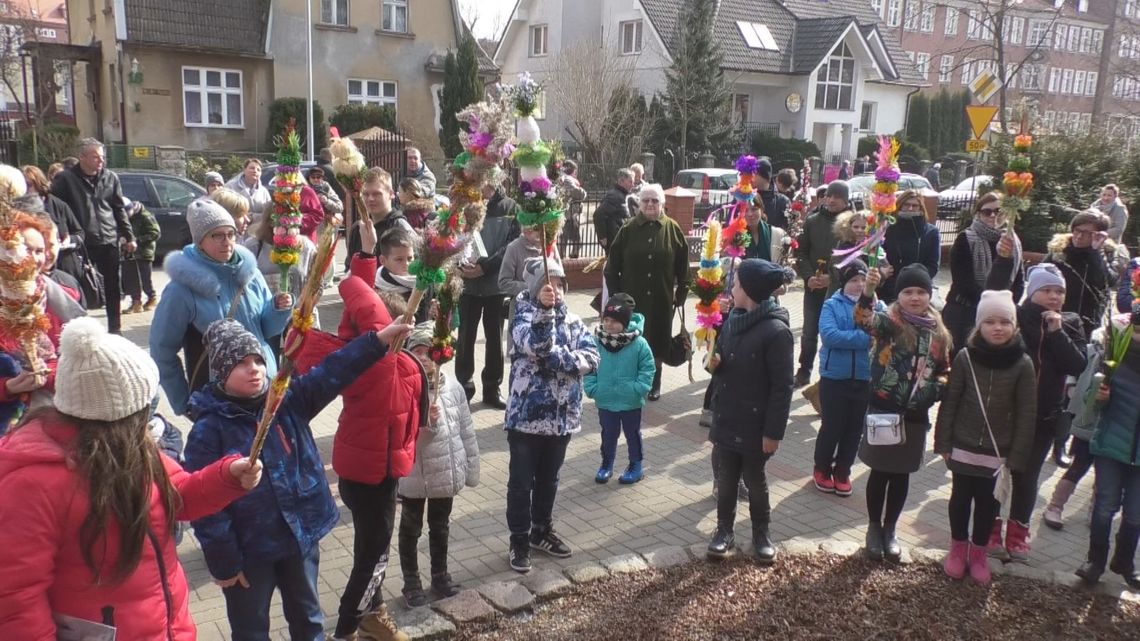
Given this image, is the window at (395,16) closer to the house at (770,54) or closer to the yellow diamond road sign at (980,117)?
the house at (770,54)

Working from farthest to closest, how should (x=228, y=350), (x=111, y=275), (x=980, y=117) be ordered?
1. (x=980, y=117)
2. (x=111, y=275)
3. (x=228, y=350)

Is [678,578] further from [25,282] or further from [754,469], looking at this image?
[25,282]

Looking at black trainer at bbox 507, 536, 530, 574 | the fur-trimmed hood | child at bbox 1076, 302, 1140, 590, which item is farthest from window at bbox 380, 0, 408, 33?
child at bbox 1076, 302, 1140, 590

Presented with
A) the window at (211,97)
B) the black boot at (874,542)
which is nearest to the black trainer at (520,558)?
the black boot at (874,542)

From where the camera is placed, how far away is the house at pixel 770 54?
38.0m

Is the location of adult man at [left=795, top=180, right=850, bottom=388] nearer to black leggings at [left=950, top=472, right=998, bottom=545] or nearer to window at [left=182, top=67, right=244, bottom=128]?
black leggings at [left=950, top=472, right=998, bottom=545]

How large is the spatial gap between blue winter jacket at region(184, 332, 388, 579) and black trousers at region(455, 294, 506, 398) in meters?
4.36

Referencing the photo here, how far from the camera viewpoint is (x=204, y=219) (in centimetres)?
474

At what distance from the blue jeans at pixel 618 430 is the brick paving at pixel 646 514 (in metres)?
0.23

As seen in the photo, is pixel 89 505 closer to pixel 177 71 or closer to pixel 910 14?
pixel 177 71

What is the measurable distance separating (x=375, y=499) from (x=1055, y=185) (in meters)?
16.5

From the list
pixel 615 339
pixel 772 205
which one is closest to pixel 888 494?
pixel 615 339

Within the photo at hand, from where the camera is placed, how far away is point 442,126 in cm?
3102

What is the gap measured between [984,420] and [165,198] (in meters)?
14.0
